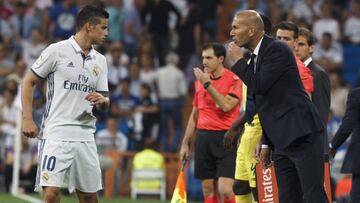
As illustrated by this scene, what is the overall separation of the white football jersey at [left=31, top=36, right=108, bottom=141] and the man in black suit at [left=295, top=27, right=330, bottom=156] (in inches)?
109

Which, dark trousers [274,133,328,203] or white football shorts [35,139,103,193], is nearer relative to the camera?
dark trousers [274,133,328,203]

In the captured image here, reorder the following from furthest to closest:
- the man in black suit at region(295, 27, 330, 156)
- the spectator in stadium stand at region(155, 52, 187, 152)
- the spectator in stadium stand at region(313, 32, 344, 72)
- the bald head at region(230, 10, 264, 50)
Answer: the spectator in stadium stand at region(313, 32, 344, 72) < the spectator in stadium stand at region(155, 52, 187, 152) < the man in black suit at region(295, 27, 330, 156) < the bald head at region(230, 10, 264, 50)

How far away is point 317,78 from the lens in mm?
12062

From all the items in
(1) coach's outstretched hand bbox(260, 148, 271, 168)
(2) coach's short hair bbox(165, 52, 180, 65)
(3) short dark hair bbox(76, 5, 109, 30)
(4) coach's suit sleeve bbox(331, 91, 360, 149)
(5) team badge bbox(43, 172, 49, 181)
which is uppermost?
(3) short dark hair bbox(76, 5, 109, 30)

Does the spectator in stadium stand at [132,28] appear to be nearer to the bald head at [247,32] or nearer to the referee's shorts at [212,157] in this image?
the referee's shorts at [212,157]

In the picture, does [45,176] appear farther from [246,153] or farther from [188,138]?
[188,138]

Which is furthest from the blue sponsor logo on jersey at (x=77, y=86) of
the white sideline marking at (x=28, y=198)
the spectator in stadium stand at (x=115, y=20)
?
the spectator in stadium stand at (x=115, y=20)

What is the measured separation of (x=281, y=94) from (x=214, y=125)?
351 cm

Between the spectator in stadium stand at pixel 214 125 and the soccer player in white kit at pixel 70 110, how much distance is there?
2.76 metres

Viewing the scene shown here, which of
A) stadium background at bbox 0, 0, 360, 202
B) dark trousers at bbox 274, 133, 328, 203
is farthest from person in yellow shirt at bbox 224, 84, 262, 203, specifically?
stadium background at bbox 0, 0, 360, 202

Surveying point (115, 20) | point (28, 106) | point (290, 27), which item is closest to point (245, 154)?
point (290, 27)

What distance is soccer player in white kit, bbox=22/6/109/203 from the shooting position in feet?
34.1

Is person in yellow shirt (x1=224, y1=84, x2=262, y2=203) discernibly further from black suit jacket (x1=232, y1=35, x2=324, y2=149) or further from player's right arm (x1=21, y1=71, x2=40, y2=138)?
player's right arm (x1=21, y1=71, x2=40, y2=138)

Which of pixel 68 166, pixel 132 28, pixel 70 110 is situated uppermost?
pixel 132 28
